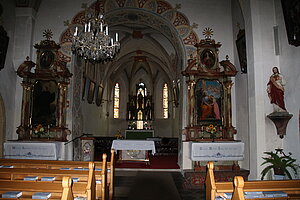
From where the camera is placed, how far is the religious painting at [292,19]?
5111 millimetres

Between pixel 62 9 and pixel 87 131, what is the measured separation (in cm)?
594

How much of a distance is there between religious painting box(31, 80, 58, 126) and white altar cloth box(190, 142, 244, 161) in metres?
4.90

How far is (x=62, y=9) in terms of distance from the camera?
902 centimetres

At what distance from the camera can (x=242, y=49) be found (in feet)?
25.6

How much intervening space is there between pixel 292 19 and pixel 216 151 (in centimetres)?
406

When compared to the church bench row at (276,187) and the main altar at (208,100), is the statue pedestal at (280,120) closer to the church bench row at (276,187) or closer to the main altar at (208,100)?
the main altar at (208,100)

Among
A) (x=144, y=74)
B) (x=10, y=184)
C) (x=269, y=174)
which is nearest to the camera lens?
(x=10, y=184)

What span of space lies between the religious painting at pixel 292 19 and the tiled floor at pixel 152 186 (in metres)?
4.06

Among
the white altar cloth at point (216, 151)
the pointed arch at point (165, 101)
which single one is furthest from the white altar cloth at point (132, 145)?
the pointed arch at point (165, 101)

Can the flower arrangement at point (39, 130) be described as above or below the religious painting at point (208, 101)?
below

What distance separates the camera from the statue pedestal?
5.58 metres

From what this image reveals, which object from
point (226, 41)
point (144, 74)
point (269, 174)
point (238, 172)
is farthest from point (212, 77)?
point (144, 74)

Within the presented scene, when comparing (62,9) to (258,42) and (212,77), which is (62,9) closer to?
(212,77)

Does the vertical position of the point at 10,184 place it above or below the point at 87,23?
below
